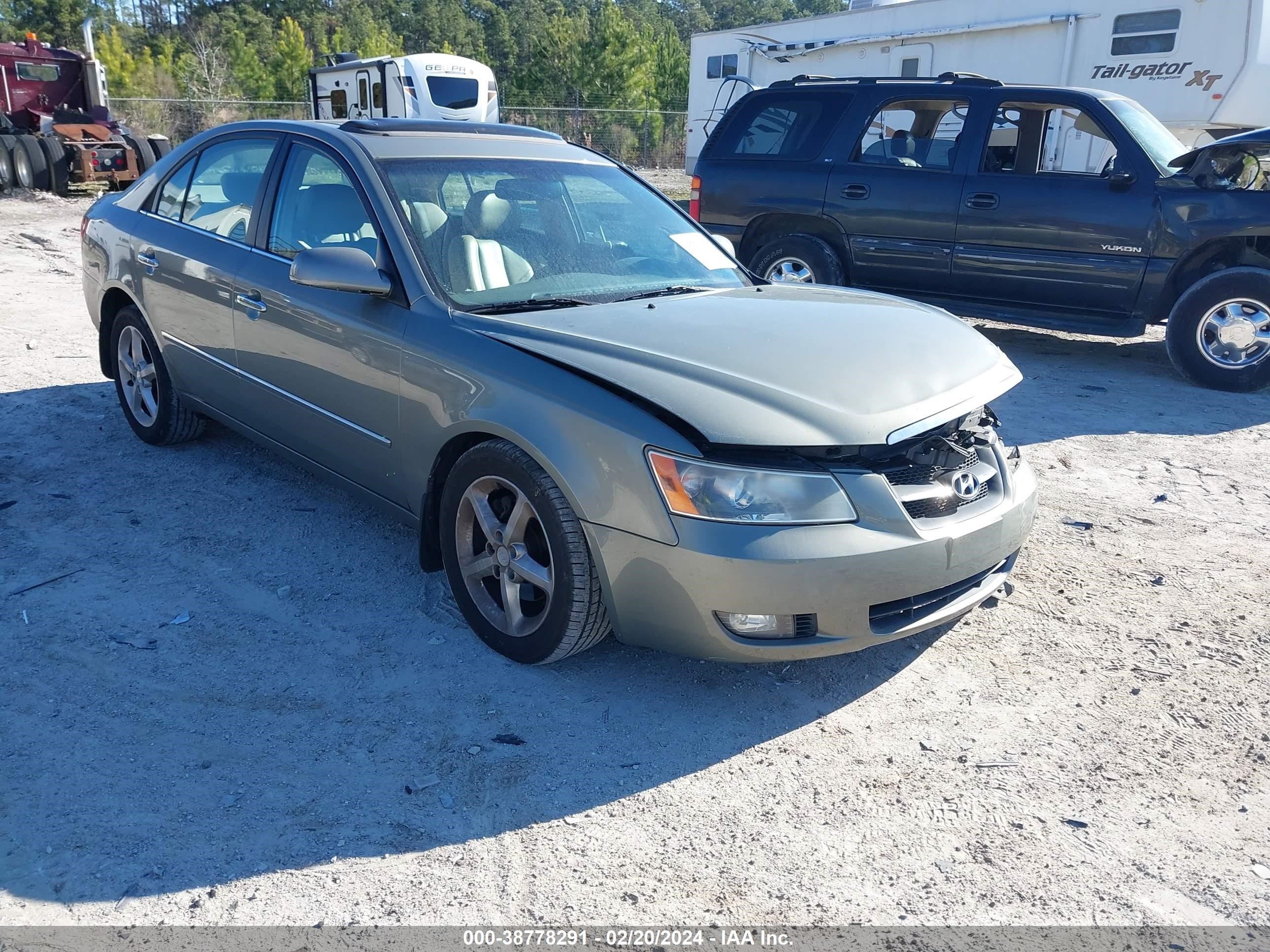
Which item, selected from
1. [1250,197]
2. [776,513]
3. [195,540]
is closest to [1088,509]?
[776,513]

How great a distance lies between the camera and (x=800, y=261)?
27.6 ft

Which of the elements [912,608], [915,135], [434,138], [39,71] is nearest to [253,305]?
[434,138]

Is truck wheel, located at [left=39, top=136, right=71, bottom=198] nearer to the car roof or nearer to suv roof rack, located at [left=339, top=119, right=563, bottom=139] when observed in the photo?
the car roof

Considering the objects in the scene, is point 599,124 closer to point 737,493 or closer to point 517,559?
point 517,559

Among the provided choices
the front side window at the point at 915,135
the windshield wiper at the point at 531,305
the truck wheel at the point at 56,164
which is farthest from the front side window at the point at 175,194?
the truck wheel at the point at 56,164

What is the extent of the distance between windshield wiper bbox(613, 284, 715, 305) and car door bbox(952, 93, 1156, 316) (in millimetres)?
4382

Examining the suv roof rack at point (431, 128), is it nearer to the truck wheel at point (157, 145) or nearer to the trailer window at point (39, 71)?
the truck wheel at point (157, 145)

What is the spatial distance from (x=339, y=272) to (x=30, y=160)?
17.6 meters

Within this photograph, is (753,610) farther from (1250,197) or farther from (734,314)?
(1250,197)

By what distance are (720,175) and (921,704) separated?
21.0 feet

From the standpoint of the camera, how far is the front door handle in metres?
4.15

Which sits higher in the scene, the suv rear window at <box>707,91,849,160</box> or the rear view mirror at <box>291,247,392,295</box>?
the suv rear window at <box>707,91,849,160</box>

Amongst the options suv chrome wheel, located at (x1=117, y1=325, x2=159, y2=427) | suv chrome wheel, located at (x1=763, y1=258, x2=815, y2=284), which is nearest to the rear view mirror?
suv chrome wheel, located at (x1=117, y1=325, x2=159, y2=427)

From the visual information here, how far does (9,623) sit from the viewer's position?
11.8 feet
